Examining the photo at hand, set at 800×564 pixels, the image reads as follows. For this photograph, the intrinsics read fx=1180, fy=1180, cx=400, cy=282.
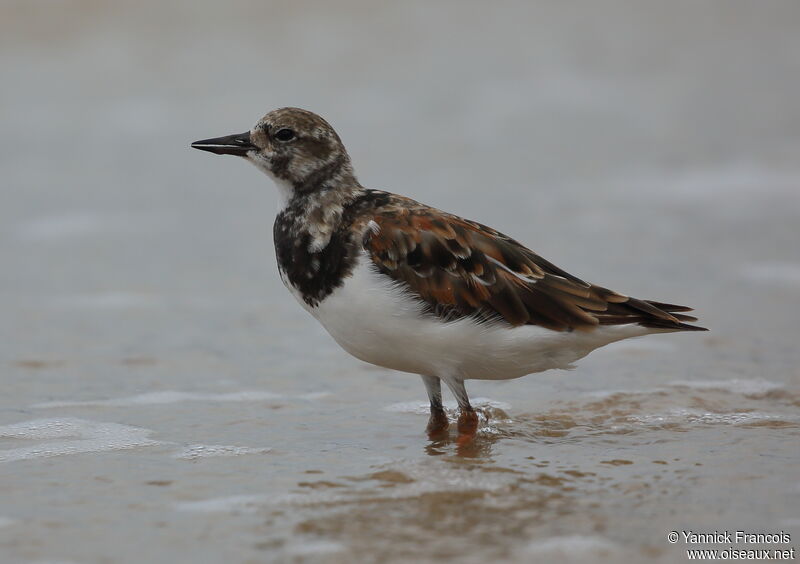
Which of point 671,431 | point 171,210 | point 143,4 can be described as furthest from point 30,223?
point 671,431

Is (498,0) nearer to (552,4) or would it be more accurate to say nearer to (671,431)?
(552,4)

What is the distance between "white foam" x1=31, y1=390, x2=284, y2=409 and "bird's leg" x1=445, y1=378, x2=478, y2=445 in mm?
1131

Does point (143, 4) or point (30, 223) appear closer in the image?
point (30, 223)

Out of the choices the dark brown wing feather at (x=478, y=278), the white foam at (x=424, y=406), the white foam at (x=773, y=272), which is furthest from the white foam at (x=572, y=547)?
the white foam at (x=773, y=272)

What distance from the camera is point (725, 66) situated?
39.3 feet

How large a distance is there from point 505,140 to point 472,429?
5671mm

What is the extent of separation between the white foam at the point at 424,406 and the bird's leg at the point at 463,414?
450 millimetres

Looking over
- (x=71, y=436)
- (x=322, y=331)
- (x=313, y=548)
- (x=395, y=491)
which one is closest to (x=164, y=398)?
(x=71, y=436)

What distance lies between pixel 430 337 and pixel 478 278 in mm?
356

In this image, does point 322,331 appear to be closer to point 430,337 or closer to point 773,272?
point 430,337

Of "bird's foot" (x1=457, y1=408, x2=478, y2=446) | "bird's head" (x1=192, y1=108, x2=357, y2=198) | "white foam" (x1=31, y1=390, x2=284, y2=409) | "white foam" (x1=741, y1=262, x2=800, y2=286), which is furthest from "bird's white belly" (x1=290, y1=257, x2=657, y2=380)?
"white foam" (x1=741, y1=262, x2=800, y2=286)

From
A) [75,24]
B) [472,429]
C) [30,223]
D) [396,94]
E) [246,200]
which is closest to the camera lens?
[472,429]

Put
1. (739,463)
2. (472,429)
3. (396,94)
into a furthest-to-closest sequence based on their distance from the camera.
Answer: (396,94)
(472,429)
(739,463)

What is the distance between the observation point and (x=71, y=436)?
5168mm
